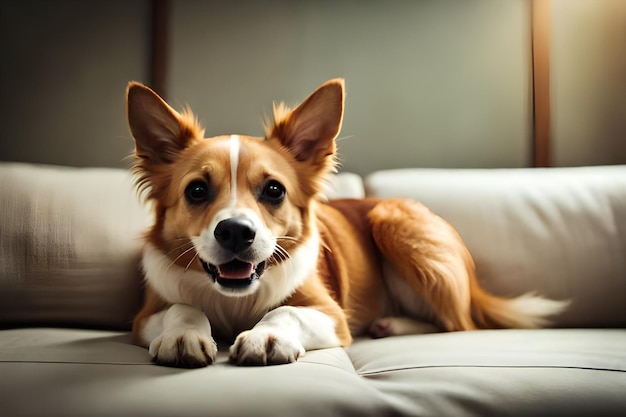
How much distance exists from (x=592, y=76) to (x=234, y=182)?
1.78m

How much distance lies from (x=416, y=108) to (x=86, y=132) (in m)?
1.35

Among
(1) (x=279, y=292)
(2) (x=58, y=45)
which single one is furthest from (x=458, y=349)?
(2) (x=58, y=45)

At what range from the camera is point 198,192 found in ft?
4.36

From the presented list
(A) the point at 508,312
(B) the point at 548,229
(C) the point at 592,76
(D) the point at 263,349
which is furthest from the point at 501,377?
(C) the point at 592,76

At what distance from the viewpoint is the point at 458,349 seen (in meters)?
1.27

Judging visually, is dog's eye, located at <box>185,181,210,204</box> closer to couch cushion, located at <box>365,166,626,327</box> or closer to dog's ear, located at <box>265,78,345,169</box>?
dog's ear, located at <box>265,78,345,169</box>

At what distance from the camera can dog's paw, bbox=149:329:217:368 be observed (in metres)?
1.08

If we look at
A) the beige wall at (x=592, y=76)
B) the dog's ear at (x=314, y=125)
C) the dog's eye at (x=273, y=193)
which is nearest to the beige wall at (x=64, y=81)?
Answer: the dog's ear at (x=314, y=125)

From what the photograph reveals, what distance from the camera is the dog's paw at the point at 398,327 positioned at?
165cm

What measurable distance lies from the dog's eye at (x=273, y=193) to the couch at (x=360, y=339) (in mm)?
363

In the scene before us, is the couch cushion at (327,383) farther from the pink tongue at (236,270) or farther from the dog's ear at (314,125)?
the dog's ear at (314,125)

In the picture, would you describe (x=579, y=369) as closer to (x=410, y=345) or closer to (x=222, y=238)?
(x=410, y=345)

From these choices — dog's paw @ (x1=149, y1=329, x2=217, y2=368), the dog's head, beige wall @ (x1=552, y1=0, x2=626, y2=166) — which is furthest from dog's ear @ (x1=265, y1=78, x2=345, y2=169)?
beige wall @ (x1=552, y1=0, x2=626, y2=166)

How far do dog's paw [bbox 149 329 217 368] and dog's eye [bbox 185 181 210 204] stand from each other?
33 centimetres
